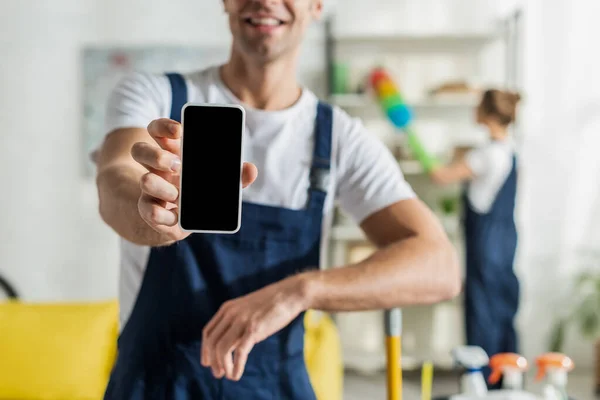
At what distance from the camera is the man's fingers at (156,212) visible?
0.17m

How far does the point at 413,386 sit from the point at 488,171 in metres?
0.47

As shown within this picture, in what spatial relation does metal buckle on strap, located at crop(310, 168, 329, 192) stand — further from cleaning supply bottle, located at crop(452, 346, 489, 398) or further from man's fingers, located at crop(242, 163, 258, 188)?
cleaning supply bottle, located at crop(452, 346, 489, 398)

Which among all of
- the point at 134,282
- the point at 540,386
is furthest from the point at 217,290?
the point at 540,386

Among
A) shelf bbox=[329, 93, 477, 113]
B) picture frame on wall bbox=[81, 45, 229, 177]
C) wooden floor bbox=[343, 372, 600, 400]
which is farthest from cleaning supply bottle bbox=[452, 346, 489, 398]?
picture frame on wall bbox=[81, 45, 229, 177]

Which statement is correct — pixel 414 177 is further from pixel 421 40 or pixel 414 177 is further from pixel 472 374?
pixel 472 374

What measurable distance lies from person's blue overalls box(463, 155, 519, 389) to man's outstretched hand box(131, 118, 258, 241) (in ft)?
3.94

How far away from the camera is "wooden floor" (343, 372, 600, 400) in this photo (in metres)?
1.30

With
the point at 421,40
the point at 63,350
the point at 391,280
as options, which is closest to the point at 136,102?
the point at 391,280

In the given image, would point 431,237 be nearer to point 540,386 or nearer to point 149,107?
point 149,107

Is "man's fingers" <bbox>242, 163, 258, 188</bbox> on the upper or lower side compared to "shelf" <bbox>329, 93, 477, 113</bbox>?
lower

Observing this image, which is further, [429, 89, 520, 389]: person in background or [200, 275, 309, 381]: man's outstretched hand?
[429, 89, 520, 389]: person in background

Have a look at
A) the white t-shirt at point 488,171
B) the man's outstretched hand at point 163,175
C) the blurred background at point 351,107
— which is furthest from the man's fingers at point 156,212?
the blurred background at point 351,107

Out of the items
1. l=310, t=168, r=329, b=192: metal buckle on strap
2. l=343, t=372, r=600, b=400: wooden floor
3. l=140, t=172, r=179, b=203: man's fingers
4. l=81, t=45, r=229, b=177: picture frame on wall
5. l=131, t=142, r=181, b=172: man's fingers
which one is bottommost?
l=343, t=372, r=600, b=400: wooden floor

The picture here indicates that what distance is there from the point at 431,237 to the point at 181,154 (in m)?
0.17
